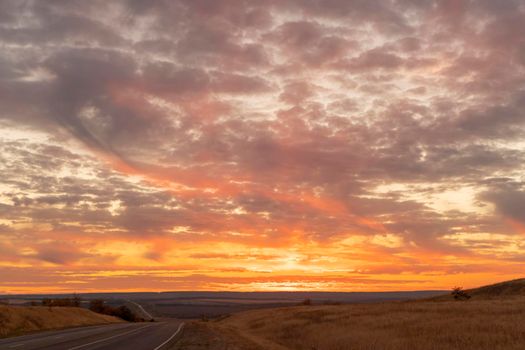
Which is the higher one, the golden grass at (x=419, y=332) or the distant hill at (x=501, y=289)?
the distant hill at (x=501, y=289)

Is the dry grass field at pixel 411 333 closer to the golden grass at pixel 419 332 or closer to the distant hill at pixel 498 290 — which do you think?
the golden grass at pixel 419 332

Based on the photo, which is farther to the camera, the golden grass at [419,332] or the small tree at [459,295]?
the small tree at [459,295]

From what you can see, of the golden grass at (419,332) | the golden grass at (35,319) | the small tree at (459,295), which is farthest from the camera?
the small tree at (459,295)

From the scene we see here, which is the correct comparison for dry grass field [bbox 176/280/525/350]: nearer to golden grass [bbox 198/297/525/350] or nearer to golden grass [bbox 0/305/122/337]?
golden grass [bbox 198/297/525/350]

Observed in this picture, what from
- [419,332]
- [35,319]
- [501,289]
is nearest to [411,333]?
[419,332]

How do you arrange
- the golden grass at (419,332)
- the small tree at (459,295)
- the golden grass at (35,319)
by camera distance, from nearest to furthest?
the golden grass at (419,332)
the golden grass at (35,319)
the small tree at (459,295)

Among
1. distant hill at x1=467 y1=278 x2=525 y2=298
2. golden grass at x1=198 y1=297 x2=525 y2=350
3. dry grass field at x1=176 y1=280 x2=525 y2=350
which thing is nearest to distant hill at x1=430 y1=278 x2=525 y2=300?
distant hill at x1=467 y1=278 x2=525 y2=298

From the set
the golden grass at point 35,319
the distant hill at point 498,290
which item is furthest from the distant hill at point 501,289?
the golden grass at point 35,319

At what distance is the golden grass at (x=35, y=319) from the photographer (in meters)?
52.8

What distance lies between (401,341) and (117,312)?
327 feet

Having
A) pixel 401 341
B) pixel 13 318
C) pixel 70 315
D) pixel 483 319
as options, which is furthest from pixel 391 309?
pixel 70 315

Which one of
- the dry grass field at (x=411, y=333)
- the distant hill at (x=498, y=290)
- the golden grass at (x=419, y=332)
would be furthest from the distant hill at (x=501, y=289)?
the golden grass at (x=419, y=332)

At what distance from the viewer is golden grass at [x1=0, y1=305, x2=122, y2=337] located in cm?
5278

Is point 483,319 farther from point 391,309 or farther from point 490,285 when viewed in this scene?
point 490,285
